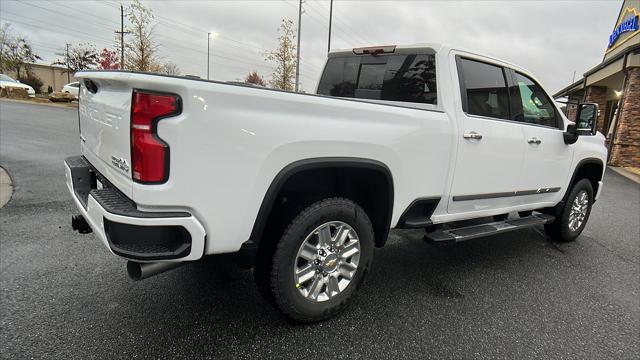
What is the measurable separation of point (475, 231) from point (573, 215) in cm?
230

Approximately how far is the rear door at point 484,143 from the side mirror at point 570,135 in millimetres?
954

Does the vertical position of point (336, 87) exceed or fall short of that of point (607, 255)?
it exceeds it

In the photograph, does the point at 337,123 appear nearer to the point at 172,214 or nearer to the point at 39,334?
the point at 172,214

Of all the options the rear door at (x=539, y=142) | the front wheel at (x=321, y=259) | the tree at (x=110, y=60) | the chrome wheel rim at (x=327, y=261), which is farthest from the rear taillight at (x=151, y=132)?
the tree at (x=110, y=60)

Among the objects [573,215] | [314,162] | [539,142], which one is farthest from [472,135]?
[573,215]

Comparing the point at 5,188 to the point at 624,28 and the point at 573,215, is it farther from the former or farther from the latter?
the point at 624,28

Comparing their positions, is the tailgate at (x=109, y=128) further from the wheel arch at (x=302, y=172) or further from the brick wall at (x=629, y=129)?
the brick wall at (x=629, y=129)

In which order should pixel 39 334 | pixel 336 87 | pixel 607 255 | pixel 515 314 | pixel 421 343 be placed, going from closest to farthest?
pixel 39 334, pixel 421 343, pixel 515 314, pixel 336 87, pixel 607 255

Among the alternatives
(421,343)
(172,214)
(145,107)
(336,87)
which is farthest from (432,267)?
(145,107)

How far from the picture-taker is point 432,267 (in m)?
3.78

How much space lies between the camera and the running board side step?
3.14m

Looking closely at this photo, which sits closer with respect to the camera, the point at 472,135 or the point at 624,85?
the point at 472,135

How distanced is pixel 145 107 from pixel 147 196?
0.42 metres

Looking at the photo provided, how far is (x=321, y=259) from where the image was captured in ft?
8.35
